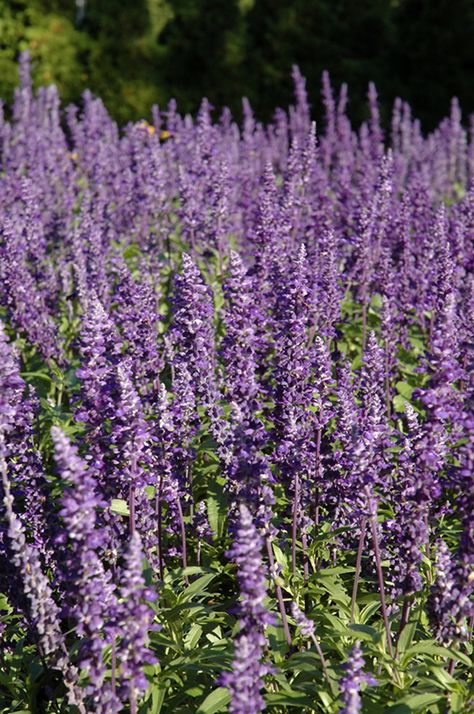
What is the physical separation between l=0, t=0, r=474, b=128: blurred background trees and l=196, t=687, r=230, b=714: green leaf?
22692mm

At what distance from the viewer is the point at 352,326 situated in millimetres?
9438

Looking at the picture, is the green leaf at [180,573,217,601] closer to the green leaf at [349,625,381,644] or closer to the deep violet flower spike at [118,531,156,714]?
the green leaf at [349,625,381,644]

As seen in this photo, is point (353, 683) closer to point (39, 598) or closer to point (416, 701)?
point (416, 701)

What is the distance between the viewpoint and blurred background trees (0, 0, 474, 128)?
2434 centimetres

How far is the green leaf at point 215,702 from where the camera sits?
4.23 metres

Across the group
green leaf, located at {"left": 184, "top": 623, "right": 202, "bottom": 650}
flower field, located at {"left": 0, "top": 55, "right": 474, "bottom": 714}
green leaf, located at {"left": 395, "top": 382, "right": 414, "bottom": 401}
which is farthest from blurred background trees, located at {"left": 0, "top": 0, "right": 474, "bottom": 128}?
green leaf, located at {"left": 184, "top": 623, "right": 202, "bottom": 650}

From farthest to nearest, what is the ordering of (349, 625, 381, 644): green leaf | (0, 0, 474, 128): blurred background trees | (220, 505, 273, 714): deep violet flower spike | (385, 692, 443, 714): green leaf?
(0, 0, 474, 128): blurred background trees, (349, 625, 381, 644): green leaf, (385, 692, 443, 714): green leaf, (220, 505, 273, 714): deep violet flower spike

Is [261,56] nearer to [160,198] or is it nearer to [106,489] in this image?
[160,198]

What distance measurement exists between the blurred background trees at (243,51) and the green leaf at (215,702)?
74.4 ft

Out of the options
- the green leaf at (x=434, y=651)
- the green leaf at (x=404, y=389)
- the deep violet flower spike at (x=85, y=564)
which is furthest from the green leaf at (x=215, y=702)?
the green leaf at (x=404, y=389)

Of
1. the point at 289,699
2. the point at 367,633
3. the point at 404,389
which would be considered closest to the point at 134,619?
the point at 289,699

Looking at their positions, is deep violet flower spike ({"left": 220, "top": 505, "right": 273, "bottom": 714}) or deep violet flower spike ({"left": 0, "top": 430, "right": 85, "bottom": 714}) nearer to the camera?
deep violet flower spike ({"left": 220, "top": 505, "right": 273, "bottom": 714})

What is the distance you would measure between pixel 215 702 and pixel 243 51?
79.9ft

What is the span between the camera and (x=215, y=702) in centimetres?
429
